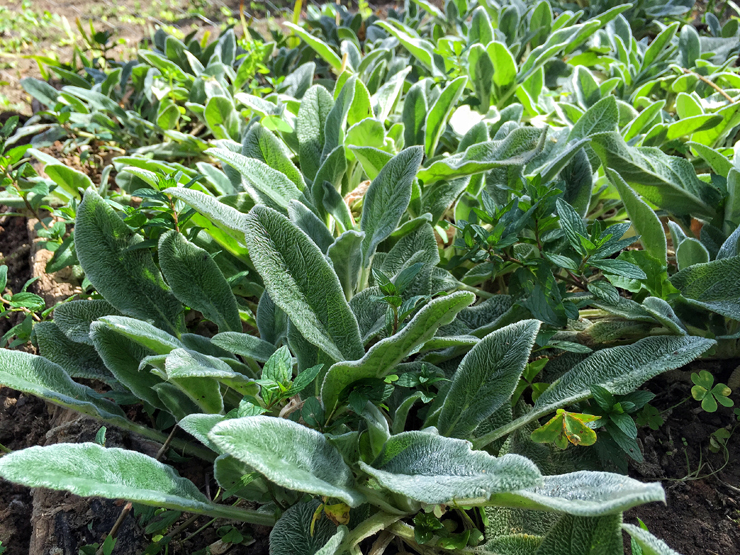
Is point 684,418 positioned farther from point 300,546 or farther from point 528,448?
point 300,546

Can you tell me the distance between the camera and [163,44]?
11.0 ft

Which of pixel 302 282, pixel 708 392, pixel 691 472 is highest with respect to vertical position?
pixel 302 282

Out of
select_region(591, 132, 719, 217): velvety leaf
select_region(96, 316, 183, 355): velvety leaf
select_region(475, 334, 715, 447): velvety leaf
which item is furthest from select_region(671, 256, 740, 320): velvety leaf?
A: select_region(96, 316, 183, 355): velvety leaf

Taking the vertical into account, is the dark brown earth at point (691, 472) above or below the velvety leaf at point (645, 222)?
below

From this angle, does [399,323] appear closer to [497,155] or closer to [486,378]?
[486,378]

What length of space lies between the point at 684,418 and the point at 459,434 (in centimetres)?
59

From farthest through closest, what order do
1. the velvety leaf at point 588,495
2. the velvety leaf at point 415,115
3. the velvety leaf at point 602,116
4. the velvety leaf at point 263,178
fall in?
the velvety leaf at point 415,115, the velvety leaf at point 602,116, the velvety leaf at point 263,178, the velvety leaf at point 588,495

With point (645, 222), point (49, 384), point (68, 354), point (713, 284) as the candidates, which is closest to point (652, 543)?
point (713, 284)

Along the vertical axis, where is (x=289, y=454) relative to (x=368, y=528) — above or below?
above

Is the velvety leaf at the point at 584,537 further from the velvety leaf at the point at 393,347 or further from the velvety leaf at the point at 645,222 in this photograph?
the velvety leaf at the point at 645,222

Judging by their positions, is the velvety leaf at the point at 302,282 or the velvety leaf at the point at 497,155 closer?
the velvety leaf at the point at 302,282

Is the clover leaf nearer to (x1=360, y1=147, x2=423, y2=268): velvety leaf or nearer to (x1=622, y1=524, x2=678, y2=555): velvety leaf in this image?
(x1=622, y1=524, x2=678, y2=555): velvety leaf

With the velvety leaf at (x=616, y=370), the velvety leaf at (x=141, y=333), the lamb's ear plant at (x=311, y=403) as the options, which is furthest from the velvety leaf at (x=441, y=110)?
the velvety leaf at (x=141, y=333)

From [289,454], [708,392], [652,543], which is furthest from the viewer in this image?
[708,392]
